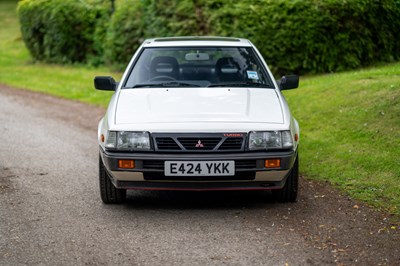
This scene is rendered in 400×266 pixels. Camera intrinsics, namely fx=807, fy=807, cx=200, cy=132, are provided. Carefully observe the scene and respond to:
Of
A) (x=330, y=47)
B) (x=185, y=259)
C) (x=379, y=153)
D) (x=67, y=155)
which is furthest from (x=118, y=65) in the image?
(x=185, y=259)

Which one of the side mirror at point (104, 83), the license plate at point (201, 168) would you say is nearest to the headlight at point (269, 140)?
the license plate at point (201, 168)

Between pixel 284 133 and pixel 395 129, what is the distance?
3.56m

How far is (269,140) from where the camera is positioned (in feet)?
23.2

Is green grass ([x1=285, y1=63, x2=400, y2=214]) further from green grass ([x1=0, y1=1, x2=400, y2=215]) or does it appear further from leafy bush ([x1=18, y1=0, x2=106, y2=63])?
leafy bush ([x1=18, y1=0, x2=106, y2=63])

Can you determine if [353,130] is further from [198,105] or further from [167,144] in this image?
[167,144]

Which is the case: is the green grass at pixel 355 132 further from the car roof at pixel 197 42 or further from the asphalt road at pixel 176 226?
the car roof at pixel 197 42

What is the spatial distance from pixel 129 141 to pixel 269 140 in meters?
1.23

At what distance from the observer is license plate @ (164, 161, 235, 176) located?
22.7 ft

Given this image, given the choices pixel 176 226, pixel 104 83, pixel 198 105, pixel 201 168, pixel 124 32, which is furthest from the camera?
pixel 124 32

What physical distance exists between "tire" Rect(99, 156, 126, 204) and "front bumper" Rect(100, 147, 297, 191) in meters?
0.36

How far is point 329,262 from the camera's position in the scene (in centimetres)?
571

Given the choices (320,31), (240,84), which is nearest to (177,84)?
(240,84)

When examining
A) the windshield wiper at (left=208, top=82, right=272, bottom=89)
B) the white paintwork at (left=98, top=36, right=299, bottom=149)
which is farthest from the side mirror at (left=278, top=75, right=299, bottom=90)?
the white paintwork at (left=98, top=36, right=299, bottom=149)

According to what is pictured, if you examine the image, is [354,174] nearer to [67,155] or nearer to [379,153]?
[379,153]
